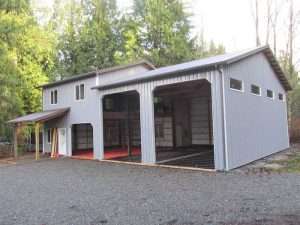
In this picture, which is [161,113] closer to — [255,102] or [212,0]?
[255,102]

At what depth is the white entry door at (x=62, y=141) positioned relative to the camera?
17.9 meters

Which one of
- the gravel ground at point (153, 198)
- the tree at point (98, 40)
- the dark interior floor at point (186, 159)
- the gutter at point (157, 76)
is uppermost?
the tree at point (98, 40)

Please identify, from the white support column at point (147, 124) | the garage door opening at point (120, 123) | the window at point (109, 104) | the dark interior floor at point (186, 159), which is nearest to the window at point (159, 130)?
the garage door opening at point (120, 123)

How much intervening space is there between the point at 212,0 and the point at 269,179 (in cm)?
2401

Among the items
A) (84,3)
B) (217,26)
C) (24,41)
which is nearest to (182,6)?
(217,26)

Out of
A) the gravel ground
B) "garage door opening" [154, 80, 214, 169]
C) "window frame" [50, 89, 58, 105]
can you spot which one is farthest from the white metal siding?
"window frame" [50, 89, 58, 105]

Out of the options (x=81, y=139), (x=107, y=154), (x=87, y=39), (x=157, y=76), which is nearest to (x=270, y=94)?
(x=157, y=76)

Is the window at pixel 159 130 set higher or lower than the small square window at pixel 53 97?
lower

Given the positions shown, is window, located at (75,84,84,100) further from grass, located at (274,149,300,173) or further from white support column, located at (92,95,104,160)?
grass, located at (274,149,300,173)

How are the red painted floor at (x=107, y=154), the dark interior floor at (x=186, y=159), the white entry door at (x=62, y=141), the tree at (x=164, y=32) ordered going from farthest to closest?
the tree at (x=164, y=32)
the white entry door at (x=62, y=141)
the red painted floor at (x=107, y=154)
the dark interior floor at (x=186, y=159)

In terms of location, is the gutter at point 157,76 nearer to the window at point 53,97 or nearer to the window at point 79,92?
the window at point 79,92

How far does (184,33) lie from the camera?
3039 centimetres

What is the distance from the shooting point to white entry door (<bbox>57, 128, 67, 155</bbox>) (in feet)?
58.8

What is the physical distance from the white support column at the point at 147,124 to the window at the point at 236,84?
3.37 meters
